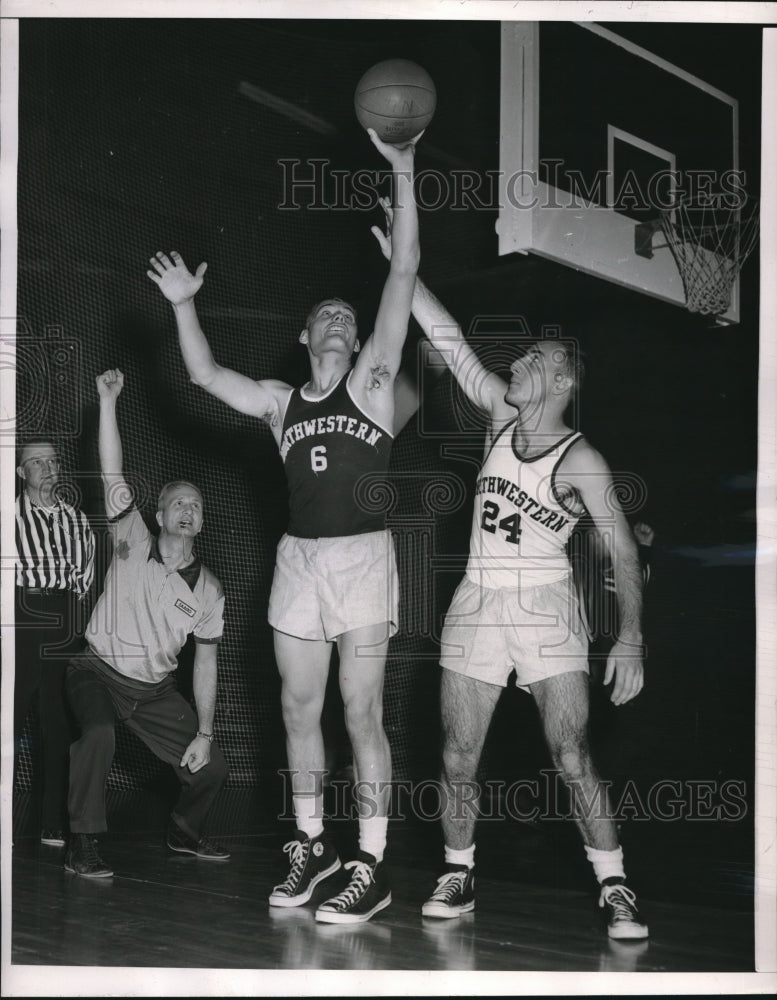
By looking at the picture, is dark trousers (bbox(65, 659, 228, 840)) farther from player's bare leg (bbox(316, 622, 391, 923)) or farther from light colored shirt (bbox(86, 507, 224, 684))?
player's bare leg (bbox(316, 622, 391, 923))

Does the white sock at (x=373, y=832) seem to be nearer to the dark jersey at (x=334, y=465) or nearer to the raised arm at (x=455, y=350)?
the dark jersey at (x=334, y=465)

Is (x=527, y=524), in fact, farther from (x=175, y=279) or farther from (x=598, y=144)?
(x=175, y=279)

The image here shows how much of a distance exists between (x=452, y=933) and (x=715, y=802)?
879mm

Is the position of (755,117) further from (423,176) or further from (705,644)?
(705,644)

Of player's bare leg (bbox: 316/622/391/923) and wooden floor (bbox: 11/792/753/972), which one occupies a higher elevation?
player's bare leg (bbox: 316/622/391/923)

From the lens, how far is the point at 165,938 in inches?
121

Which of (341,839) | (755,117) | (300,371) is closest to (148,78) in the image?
(300,371)

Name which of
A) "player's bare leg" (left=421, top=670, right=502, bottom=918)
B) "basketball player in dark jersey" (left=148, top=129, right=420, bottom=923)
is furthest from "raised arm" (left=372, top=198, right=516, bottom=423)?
"player's bare leg" (left=421, top=670, right=502, bottom=918)

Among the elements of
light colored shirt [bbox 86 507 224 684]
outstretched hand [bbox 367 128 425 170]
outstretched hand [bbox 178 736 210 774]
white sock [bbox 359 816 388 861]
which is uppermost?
outstretched hand [bbox 367 128 425 170]

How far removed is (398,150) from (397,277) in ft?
1.25

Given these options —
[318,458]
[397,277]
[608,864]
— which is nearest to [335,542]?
[318,458]

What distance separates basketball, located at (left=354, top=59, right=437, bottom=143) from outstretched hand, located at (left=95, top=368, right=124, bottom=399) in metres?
1.09

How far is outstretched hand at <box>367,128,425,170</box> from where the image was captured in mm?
3258

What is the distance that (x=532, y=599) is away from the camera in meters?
3.29
